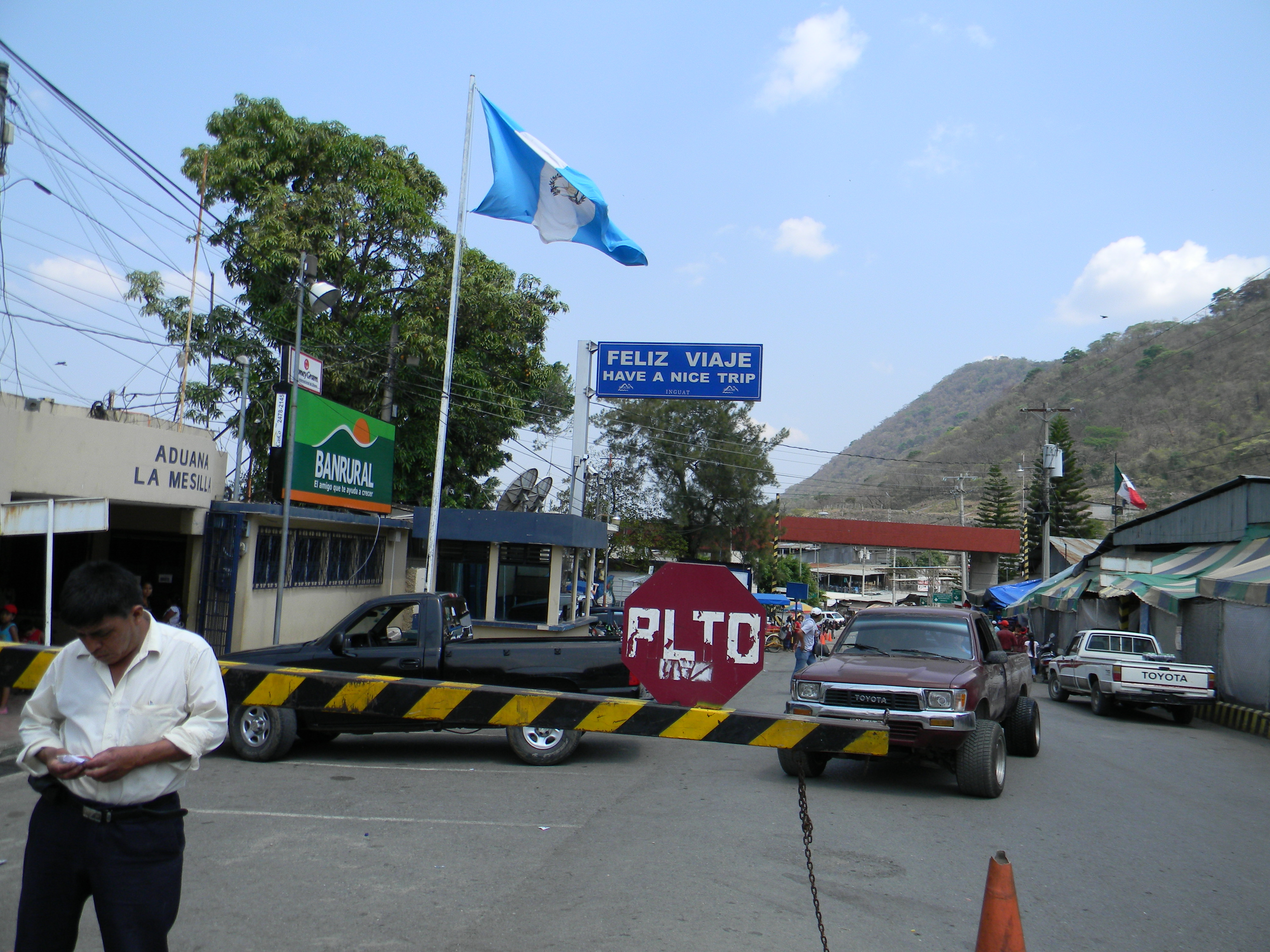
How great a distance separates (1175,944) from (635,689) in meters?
6.08

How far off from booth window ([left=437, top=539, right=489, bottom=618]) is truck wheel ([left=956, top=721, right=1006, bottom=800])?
1784 cm

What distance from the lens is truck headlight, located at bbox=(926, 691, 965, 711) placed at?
879 centimetres

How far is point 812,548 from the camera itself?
10544 centimetres

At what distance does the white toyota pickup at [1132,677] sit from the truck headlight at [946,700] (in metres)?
10.7

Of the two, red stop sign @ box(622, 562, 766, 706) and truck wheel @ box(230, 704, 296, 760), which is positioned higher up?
red stop sign @ box(622, 562, 766, 706)

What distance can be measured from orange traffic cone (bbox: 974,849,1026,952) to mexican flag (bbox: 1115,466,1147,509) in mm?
33564

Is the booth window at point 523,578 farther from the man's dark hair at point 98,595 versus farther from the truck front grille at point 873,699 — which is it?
the man's dark hair at point 98,595

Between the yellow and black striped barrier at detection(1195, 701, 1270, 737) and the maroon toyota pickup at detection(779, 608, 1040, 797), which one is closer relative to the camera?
the maroon toyota pickup at detection(779, 608, 1040, 797)

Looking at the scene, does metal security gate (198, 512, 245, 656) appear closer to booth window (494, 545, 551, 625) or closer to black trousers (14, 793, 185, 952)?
booth window (494, 545, 551, 625)

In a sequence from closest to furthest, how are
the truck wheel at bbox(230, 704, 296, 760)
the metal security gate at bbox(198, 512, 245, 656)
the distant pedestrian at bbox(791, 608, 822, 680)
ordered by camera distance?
the truck wheel at bbox(230, 704, 296, 760), the metal security gate at bbox(198, 512, 245, 656), the distant pedestrian at bbox(791, 608, 822, 680)

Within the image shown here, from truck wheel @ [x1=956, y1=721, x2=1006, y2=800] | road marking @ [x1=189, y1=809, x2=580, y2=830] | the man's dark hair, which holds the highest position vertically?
the man's dark hair

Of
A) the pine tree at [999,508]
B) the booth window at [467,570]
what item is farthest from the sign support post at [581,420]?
the pine tree at [999,508]

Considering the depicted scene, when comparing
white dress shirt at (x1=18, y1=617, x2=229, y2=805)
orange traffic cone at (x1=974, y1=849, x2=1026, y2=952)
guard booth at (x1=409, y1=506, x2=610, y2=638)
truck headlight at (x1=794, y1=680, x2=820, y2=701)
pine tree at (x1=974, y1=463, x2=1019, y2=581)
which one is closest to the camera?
white dress shirt at (x1=18, y1=617, x2=229, y2=805)

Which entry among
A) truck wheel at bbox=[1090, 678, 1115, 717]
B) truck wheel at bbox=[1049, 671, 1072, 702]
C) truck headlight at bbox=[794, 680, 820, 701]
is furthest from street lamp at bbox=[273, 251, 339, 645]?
truck wheel at bbox=[1049, 671, 1072, 702]
